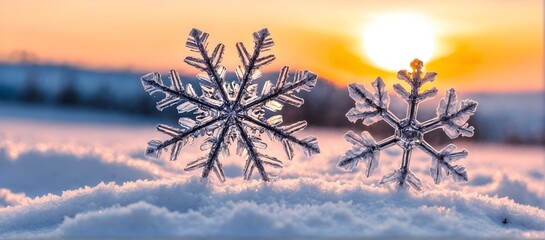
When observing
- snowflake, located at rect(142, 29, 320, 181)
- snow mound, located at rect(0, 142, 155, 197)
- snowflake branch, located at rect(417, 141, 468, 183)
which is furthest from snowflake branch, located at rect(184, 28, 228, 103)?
snow mound, located at rect(0, 142, 155, 197)

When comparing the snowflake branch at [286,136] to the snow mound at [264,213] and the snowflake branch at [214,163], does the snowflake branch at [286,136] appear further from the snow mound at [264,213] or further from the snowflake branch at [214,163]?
the snow mound at [264,213]

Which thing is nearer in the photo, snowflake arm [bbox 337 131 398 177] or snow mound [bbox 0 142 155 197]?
snowflake arm [bbox 337 131 398 177]

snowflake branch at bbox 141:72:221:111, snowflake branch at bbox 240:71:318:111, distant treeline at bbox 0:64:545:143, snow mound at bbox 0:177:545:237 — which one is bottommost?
snow mound at bbox 0:177:545:237

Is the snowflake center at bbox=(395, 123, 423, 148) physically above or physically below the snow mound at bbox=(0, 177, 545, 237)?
above

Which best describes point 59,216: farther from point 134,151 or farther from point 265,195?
point 134,151

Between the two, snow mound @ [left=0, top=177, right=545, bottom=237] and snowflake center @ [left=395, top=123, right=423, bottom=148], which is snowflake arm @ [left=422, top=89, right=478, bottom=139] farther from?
snow mound @ [left=0, top=177, right=545, bottom=237]

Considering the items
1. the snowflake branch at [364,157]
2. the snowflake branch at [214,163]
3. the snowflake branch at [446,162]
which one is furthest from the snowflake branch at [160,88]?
the snowflake branch at [446,162]
